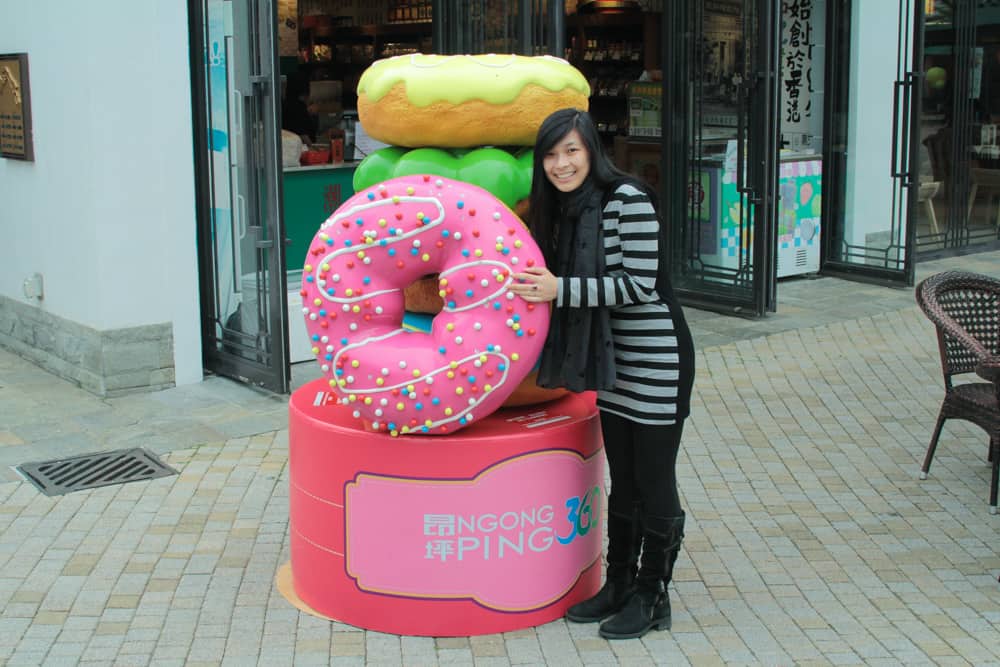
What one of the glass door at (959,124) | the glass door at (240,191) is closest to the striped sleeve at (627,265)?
the glass door at (240,191)

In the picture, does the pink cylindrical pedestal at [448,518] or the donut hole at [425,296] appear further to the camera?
the donut hole at [425,296]

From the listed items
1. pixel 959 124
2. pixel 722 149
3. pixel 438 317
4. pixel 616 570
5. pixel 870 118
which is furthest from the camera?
pixel 959 124

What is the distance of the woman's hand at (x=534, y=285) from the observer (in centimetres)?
397

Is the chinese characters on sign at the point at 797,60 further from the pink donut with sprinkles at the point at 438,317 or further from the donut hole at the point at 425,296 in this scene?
the pink donut with sprinkles at the point at 438,317

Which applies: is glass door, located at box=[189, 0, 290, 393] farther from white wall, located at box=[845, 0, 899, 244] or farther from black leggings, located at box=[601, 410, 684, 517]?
white wall, located at box=[845, 0, 899, 244]

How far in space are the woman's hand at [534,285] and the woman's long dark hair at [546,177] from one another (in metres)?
0.25

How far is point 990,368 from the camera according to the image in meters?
5.24

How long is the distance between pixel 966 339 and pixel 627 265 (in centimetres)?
Result: 226

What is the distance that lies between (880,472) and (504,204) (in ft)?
9.30

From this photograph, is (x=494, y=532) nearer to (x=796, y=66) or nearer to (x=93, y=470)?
(x=93, y=470)

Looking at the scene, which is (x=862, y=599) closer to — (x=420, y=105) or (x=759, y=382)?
(x=420, y=105)

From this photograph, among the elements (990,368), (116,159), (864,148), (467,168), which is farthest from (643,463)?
(864,148)

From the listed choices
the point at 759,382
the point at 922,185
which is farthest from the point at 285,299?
the point at 922,185

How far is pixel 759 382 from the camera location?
7.77 m
